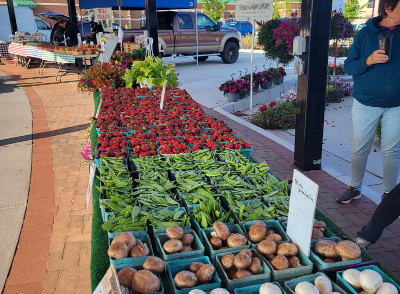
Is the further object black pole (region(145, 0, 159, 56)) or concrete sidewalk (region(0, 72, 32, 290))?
black pole (region(145, 0, 159, 56))

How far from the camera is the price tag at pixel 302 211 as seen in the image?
1777 millimetres

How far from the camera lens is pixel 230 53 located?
57.7 feet

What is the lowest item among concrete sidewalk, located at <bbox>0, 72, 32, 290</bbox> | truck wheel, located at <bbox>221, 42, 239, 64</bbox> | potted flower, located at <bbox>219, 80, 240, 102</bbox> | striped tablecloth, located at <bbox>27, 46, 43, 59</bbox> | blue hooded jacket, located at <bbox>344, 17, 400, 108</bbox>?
concrete sidewalk, located at <bbox>0, 72, 32, 290</bbox>

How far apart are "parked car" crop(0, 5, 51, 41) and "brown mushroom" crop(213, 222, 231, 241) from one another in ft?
80.6

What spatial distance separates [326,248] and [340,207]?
2191 millimetres

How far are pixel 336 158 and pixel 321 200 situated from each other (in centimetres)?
190

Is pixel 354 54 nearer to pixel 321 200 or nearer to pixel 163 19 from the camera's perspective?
pixel 321 200

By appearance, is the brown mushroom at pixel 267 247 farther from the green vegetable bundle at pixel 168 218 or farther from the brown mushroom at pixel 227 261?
the green vegetable bundle at pixel 168 218

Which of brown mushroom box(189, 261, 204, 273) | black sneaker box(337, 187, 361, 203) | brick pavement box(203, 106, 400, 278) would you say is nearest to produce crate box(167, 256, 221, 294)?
brown mushroom box(189, 261, 204, 273)

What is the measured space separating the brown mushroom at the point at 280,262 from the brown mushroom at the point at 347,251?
0.91 ft

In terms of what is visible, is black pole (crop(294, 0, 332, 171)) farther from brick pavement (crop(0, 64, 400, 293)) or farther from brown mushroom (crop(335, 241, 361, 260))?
brown mushroom (crop(335, 241, 361, 260))

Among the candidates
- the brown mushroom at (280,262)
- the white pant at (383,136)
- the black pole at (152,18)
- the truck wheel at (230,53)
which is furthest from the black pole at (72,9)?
the brown mushroom at (280,262)

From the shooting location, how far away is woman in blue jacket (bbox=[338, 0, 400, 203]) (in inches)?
127

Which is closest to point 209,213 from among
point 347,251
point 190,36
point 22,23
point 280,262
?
point 280,262
